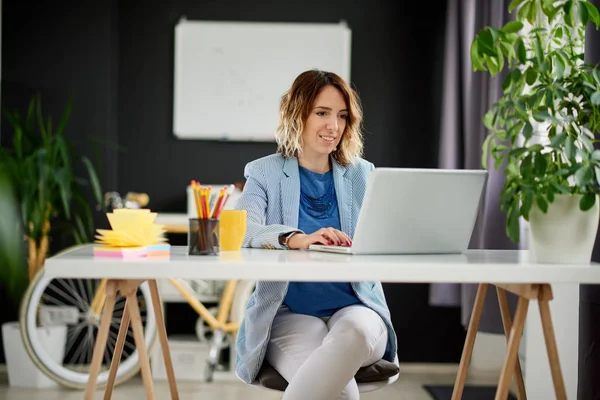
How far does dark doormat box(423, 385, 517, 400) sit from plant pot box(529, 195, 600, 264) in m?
1.95

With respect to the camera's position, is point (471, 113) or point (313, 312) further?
point (471, 113)

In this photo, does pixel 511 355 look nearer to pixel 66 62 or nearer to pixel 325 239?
pixel 325 239

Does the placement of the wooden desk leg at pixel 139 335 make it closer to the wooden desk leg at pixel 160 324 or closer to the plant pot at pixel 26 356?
the wooden desk leg at pixel 160 324

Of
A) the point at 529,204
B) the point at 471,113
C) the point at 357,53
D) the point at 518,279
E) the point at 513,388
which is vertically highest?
the point at 357,53

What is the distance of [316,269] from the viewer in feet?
4.79

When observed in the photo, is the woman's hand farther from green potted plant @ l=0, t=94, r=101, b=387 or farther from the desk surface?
green potted plant @ l=0, t=94, r=101, b=387

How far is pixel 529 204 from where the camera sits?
1.61m

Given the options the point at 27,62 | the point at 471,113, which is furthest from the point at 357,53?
the point at 27,62

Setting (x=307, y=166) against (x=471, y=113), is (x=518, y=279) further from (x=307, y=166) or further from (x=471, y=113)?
(x=471, y=113)

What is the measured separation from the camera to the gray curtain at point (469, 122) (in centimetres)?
308

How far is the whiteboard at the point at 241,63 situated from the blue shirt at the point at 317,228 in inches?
78.9

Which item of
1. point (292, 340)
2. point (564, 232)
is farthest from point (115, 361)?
point (564, 232)

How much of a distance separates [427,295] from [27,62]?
249 centimetres

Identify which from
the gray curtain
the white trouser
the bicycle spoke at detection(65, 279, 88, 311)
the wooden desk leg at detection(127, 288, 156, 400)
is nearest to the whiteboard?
the gray curtain
